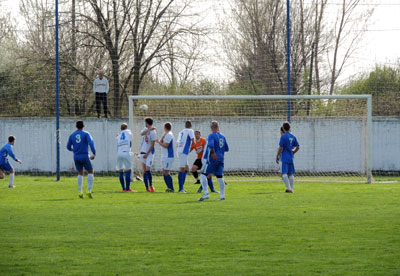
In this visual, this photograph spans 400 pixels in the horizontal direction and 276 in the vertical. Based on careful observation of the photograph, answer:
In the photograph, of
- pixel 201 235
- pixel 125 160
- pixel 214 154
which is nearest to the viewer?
pixel 201 235

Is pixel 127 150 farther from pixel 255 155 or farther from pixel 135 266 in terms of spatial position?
pixel 135 266

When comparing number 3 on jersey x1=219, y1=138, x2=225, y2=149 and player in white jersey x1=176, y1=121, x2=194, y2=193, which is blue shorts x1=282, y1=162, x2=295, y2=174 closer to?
player in white jersey x1=176, y1=121, x2=194, y2=193

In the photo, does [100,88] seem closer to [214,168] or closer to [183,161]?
[183,161]

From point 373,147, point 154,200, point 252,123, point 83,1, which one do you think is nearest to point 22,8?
point 83,1

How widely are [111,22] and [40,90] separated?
4.53 metres

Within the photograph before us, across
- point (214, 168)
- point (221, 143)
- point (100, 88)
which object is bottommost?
point (214, 168)

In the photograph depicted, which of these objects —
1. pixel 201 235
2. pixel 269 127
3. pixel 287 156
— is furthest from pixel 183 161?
pixel 201 235

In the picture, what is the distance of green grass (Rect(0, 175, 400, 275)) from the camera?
8.16 metres

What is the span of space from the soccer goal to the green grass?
33.5 feet

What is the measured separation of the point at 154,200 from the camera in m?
16.5

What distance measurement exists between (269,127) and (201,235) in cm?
1869

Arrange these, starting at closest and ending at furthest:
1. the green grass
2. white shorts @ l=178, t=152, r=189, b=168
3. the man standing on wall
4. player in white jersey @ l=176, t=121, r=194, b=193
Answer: the green grass
player in white jersey @ l=176, t=121, r=194, b=193
white shorts @ l=178, t=152, r=189, b=168
the man standing on wall

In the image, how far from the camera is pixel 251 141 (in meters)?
29.2

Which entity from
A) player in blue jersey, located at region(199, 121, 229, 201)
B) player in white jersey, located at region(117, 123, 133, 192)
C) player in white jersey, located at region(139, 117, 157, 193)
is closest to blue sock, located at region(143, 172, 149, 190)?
player in white jersey, located at region(139, 117, 157, 193)
